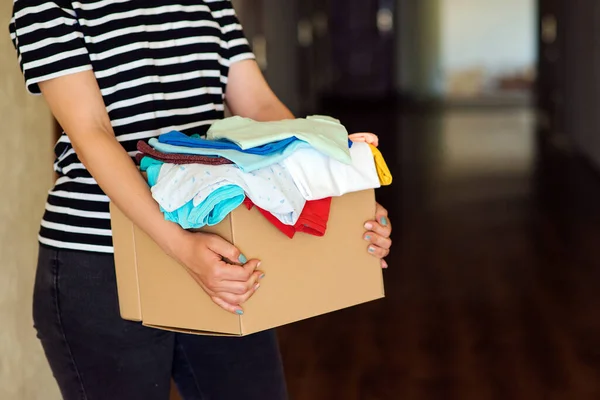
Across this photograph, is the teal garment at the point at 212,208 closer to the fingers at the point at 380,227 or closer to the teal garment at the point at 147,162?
the teal garment at the point at 147,162

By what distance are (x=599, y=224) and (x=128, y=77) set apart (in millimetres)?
3769

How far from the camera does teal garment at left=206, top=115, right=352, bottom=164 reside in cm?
104

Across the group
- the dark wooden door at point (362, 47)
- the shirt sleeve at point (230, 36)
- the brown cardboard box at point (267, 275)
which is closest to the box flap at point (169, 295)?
the brown cardboard box at point (267, 275)

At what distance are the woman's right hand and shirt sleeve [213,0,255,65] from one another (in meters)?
0.41

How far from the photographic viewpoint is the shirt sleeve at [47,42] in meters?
1.13

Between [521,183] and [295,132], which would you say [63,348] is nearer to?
[295,132]

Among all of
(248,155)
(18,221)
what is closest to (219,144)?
(248,155)

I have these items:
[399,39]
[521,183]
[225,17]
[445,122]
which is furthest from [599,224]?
[399,39]

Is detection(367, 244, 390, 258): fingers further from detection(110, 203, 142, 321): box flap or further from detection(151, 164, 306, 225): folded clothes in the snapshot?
detection(110, 203, 142, 321): box flap

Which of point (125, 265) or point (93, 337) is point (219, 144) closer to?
point (125, 265)

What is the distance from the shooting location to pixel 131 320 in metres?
1.21

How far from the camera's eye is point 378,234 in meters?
1.20

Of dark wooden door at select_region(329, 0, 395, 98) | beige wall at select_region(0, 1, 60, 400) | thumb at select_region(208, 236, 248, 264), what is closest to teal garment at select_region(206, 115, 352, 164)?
thumb at select_region(208, 236, 248, 264)

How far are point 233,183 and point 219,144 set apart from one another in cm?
9
